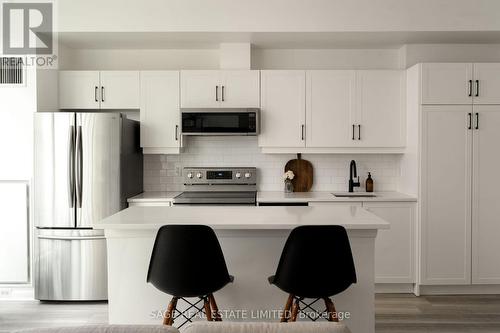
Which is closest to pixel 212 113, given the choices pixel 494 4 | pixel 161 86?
pixel 161 86

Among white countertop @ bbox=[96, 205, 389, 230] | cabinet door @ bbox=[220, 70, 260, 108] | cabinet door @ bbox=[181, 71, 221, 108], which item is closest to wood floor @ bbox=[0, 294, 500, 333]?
white countertop @ bbox=[96, 205, 389, 230]

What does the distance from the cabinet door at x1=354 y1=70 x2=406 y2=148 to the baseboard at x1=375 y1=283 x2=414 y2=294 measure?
139cm

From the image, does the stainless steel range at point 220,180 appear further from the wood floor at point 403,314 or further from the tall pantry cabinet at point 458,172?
the tall pantry cabinet at point 458,172

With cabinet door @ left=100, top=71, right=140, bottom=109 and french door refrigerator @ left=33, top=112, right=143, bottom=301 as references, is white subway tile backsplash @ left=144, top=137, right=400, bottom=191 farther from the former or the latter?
french door refrigerator @ left=33, top=112, right=143, bottom=301

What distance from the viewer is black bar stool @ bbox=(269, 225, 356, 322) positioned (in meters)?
2.37

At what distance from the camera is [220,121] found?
459cm

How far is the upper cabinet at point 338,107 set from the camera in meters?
4.66

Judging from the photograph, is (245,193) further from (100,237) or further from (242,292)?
(242,292)

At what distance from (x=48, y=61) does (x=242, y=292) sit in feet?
10.5

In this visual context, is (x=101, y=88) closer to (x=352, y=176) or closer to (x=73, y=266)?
(x=73, y=266)

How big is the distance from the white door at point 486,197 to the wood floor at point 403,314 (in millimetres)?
294

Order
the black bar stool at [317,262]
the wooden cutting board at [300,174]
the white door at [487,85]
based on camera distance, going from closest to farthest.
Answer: the black bar stool at [317,262], the white door at [487,85], the wooden cutting board at [300,174]

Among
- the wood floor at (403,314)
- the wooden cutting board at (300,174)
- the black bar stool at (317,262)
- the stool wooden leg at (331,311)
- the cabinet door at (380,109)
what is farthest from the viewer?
the wooden cutting board at (300,174)

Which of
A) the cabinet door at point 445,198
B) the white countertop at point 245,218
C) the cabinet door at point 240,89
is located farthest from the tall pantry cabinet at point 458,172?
the cabinet door at point 240,89
